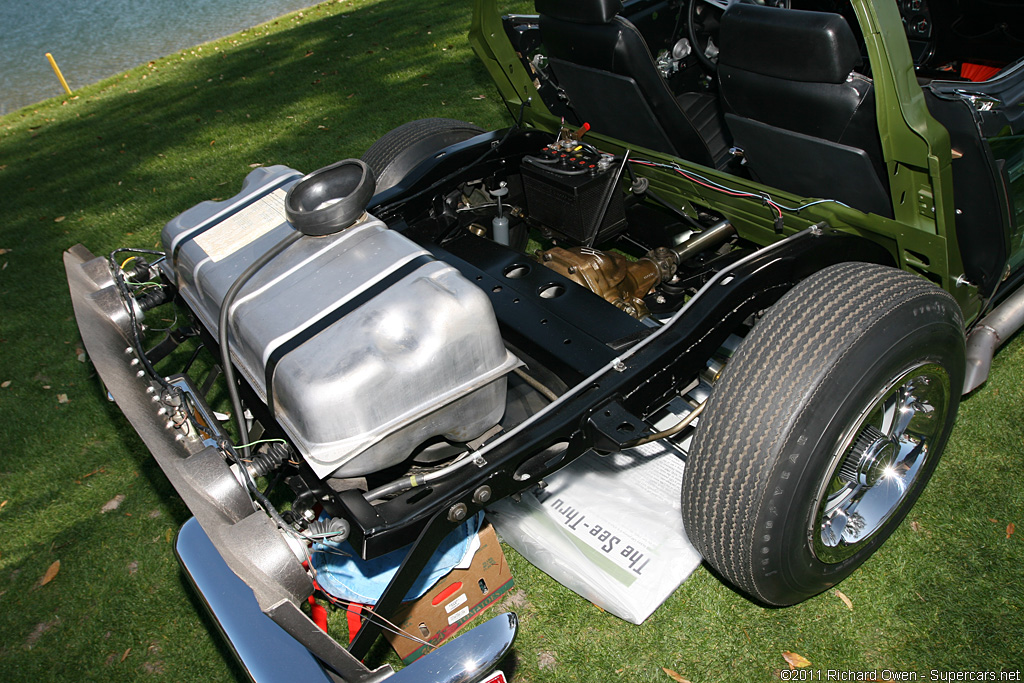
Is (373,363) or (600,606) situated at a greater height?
(373,363)

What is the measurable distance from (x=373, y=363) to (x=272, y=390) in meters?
0.34

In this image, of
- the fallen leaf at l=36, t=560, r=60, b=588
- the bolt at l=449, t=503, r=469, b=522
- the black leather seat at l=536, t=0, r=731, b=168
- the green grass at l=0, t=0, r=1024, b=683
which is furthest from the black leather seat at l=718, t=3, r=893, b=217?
the fallen leaf at l=36, t=560, r=60, b=588

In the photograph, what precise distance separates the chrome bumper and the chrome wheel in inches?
44.5

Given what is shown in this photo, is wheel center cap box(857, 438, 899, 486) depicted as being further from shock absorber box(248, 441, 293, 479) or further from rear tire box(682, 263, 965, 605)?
shock absorber box(248, 441, 293, 479)

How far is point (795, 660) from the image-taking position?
224 centimetres

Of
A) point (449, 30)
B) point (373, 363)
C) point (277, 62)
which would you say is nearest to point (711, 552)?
point (373, 363)

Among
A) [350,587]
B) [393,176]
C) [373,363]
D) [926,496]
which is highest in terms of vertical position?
[373,363]

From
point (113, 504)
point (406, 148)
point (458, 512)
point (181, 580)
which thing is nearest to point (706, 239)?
point (406, 148)

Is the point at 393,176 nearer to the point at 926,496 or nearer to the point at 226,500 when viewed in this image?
the point at 226,500

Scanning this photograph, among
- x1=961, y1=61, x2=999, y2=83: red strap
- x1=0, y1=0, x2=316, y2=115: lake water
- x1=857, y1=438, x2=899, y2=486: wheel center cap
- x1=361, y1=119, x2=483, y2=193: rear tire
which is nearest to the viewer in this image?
x1=857, y1=438, x2=899, y2=486: wheel center cap

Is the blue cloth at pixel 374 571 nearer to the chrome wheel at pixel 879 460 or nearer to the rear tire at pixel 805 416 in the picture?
the rear tire at pixel 805 416

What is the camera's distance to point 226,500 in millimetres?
1705

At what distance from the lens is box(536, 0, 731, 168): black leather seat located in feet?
8.98

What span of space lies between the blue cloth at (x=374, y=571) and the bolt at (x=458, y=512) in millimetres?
539
